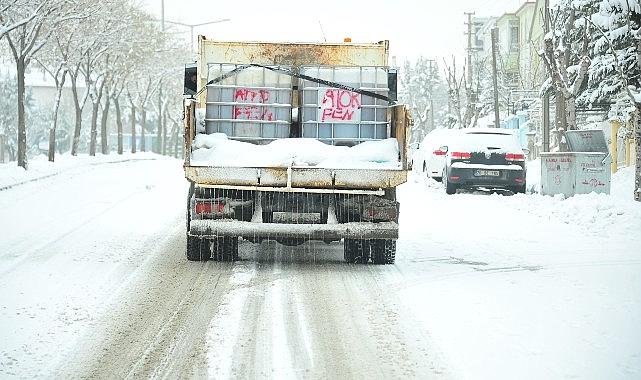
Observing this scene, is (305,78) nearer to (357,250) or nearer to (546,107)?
(357,250)

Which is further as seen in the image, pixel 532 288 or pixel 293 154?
pixel 293 154

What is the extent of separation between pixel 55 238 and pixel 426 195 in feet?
37.9

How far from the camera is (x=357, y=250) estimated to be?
1005 centimetres

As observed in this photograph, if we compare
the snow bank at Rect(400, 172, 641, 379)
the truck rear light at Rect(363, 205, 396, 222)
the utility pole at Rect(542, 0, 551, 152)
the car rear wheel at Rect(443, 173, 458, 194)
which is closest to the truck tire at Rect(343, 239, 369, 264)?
the snow bank at Rect(400, 172, 641, 379)

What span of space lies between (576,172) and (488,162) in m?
2.73

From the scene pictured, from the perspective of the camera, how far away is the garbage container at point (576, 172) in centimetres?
1817

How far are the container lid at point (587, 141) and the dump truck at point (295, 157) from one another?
1070 centimetres

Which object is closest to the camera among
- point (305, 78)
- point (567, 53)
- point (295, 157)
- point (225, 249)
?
point (295, 157)

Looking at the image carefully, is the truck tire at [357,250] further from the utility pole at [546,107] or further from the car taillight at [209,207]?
the utility pole at [546,107]

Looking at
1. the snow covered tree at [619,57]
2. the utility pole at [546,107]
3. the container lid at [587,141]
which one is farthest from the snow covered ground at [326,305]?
the utility pole at [546,107]

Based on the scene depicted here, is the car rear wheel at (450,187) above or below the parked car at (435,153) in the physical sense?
below

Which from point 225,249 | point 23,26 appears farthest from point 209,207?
point 23,26

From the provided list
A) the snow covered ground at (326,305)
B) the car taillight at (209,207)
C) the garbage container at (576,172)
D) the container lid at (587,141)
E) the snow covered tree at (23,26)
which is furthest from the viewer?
the snow covered tree at (23,26)

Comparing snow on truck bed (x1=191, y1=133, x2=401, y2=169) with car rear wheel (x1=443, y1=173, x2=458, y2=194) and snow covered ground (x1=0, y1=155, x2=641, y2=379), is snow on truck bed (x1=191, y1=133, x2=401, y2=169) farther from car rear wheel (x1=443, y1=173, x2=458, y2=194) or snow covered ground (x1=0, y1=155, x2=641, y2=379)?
car rear wheel (x1=443, y1=173, x2=458, y2=194)
